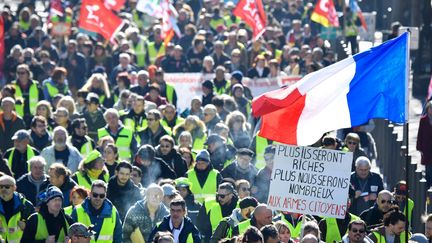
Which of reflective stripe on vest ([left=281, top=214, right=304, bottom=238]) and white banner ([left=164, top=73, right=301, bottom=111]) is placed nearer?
reflective stripe on vest ([left=281, top=214, right=304, bottom=238])

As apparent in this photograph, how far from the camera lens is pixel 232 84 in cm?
2748

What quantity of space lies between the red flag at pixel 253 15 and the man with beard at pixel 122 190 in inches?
539

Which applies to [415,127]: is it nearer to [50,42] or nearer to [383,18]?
[50,42]

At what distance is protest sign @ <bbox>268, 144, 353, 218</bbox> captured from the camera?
51.4 ft

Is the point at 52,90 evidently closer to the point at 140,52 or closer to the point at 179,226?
the point at 140,52

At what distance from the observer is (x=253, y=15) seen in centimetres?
3219

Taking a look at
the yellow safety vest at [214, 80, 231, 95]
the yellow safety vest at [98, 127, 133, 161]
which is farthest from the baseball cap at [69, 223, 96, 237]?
the yellow safety vest at [214, 80, 231, 95]

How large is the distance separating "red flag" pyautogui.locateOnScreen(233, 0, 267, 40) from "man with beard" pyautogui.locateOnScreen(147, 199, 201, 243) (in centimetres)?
1561

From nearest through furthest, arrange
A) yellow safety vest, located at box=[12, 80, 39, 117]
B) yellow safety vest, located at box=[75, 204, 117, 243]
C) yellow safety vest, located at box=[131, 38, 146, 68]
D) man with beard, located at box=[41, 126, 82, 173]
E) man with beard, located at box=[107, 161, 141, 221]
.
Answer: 1. yellow safety vest, located at box=[75, 204, 117, 243]
2. man with beard, located at box=[107, 161, 141, 221]
3. man with beard, located at box=[41, 126, 82, 173]
4. yellow safety vest, located at box=[12, 80, 39, 117]
5. yellow safety vest, located at box=[131, 38, 146, 68]

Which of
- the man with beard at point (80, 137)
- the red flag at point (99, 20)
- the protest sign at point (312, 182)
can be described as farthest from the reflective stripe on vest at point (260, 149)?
the red flag at point (99, 20)

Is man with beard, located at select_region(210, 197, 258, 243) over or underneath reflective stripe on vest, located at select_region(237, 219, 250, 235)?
underneath

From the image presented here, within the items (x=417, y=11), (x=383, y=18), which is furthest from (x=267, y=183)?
(x=383, y=18)

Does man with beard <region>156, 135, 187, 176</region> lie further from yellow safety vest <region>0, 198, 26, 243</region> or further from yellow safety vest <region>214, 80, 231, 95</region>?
yellow safety vest <region>214, 80, 231, 95</region>

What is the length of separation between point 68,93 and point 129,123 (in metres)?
3.89
